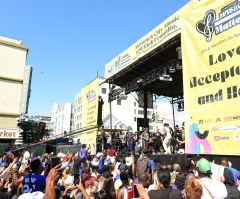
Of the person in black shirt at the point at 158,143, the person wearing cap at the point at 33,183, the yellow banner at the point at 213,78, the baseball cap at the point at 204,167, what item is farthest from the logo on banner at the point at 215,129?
the person in black shirt at the point at 158,143

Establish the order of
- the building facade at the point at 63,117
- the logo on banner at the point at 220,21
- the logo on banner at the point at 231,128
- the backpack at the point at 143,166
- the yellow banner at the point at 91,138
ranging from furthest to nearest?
1. the building facade at the point at 63,117
2. the yellow banner at the point at 91,138
3. the logo on banner at the point at 220,21
4. the logo on banner at the point at 231,128
5. the backpack at the point at 143,166

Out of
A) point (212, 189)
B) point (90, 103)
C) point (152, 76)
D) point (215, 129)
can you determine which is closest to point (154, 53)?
point (152, 76)

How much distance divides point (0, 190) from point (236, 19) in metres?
6.60

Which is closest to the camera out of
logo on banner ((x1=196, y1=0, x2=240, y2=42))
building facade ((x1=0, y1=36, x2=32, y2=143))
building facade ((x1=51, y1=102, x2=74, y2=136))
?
logo on banner ((x1=196, y1=0, x2=240, y2=42))

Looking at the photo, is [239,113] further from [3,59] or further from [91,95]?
[3,59]

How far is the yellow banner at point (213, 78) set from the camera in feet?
18.0

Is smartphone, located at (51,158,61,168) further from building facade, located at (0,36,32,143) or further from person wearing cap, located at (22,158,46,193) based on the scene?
building facade, located at (0,36,32,143)

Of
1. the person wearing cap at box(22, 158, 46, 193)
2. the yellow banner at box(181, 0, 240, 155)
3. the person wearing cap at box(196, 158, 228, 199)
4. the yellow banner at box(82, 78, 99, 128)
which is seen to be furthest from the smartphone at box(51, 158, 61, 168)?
the yellow banner at box(82, 78, 99, 128)

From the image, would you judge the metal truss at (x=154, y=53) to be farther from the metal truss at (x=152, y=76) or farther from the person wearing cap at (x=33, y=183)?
the person wearing cap at (x=33, y=183)

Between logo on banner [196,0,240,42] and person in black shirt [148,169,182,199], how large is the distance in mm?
5052

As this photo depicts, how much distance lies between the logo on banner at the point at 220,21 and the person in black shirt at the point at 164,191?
505 cm

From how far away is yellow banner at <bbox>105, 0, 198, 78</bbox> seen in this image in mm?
9714

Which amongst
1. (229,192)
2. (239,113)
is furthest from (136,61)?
(229,192)

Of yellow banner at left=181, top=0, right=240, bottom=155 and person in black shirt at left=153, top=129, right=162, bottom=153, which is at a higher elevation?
yellow banner at left=181, top=0, right=240, bottom=155
